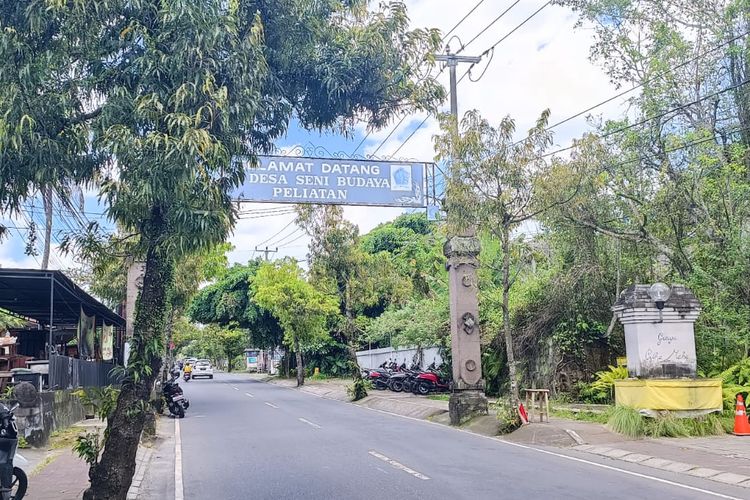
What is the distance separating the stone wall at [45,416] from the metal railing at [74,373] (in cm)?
33

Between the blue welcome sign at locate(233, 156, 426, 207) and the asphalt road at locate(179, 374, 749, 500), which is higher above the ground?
Result: the blue welcome sign at locate(233, 156, 426, 207)

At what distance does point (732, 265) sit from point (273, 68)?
1299 centimetres

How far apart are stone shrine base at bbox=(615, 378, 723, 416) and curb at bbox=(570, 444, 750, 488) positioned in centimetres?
191

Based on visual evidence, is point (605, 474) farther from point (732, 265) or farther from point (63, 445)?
point (63, 445)

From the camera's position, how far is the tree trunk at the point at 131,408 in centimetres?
826

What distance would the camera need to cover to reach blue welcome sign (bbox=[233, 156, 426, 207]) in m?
15.5

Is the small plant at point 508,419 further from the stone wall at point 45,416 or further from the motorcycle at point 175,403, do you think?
the motorcycle at point 175,403

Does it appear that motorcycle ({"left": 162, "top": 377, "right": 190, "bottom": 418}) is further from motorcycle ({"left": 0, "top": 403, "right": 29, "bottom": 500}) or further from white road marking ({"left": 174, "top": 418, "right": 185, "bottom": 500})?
motorcycle ({"left": 0, "top": 403, "right": 29, "bottom": 500})

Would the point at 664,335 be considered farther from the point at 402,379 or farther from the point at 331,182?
the point at 402,379

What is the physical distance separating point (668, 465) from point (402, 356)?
2815 centimetres

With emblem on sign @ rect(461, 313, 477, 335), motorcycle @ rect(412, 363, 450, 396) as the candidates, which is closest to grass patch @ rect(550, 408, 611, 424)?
emblem on sign @ rect(461, 313, 477, 335)

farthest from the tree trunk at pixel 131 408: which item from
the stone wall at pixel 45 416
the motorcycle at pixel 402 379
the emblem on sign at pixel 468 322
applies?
the motorcycle at pixel 402 379

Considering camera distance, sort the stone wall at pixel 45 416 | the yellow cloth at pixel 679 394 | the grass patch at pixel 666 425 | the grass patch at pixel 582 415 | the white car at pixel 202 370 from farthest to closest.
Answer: the white car at pixel 202 370 → the grass patch at pixel 582 415 → the yellow cloth at pixel 679 394 → the grass patch at pixel 666 425 → the stone wall at pixel 45 416

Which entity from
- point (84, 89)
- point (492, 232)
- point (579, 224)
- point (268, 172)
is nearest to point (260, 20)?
point (84, 89)
